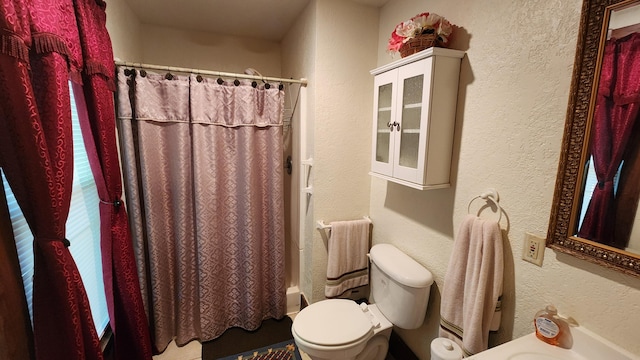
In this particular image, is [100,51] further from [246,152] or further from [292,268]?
[292,268]

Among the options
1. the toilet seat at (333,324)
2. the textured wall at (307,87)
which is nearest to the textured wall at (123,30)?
the textured wall at (307,87)

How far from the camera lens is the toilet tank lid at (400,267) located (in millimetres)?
1354

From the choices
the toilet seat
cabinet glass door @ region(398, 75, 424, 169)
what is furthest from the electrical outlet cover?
the toilet seat

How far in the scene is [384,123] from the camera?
154 cm

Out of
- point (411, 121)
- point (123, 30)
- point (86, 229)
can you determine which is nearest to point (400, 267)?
point (411, 121)

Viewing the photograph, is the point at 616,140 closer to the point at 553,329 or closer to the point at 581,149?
the point at 581,149

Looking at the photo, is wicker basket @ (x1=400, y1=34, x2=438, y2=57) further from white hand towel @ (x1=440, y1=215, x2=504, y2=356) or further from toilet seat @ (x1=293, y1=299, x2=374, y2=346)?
toilet seat @ (x1=293, y1=299, x2=374, y2=346)

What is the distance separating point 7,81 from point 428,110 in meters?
1.42

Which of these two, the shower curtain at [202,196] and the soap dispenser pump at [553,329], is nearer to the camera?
the soap dispenser pump at [553,329]

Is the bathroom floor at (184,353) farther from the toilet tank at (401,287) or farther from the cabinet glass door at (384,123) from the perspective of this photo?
the cabinet glass door at (384,123)

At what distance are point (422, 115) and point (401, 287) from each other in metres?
0.89

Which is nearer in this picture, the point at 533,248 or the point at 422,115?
the point at 533,248

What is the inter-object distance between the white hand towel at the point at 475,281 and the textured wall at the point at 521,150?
0.22ft

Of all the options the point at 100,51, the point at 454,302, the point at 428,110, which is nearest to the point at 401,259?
the point at 454,302
